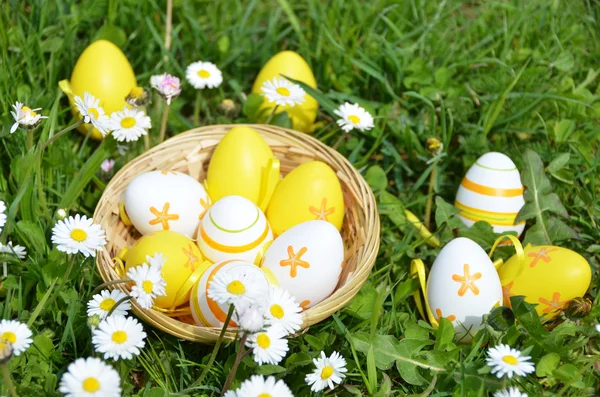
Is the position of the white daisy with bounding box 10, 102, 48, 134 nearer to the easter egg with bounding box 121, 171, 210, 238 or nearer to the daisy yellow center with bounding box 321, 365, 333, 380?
the easter egg with bounding box 121, 171, 210, 238

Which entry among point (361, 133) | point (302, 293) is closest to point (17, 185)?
point (302, 293)

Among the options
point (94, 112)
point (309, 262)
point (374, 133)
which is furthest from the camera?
point (374, 133)

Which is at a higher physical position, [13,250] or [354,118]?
[354,118]

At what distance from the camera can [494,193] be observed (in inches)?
69.1

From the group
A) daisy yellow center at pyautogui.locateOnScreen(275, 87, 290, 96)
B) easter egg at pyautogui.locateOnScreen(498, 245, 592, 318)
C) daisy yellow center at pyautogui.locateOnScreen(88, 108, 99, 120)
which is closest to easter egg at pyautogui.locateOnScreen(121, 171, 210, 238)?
daisy yellow center at pyautogui.locateOnScreen(88, 108, 99, 120)

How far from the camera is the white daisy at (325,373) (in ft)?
4.50

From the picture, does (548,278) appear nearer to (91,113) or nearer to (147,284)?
(147,284)

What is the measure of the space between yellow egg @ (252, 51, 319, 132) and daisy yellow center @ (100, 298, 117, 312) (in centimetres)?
86

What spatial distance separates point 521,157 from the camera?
1949 mm

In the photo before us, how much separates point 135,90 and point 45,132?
0.27 meters

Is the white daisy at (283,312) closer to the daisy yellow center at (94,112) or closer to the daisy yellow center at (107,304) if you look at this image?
the daisy yellow center at (107,304)

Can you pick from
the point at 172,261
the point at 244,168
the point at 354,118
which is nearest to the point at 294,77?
the point at 354,118

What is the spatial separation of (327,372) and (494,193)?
679mm

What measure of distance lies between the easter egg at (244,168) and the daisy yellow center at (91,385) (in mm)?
739
